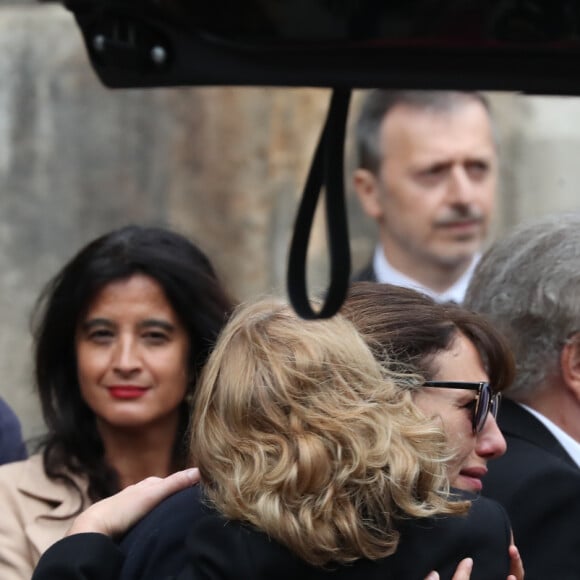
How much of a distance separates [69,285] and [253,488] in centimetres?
163

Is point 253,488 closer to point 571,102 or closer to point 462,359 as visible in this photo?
point 462,359

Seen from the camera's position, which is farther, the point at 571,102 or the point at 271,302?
the point at 571,102

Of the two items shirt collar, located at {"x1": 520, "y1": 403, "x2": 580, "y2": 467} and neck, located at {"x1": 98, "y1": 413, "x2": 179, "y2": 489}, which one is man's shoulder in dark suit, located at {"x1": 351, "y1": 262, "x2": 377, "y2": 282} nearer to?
neck, located at {"x1": 98, "y1": 413, "x2": 179, "y2": 489}

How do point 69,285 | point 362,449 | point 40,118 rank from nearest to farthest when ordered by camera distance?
point 362,449 < point 69,285 < point 40,118

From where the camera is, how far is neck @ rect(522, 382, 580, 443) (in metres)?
2.92

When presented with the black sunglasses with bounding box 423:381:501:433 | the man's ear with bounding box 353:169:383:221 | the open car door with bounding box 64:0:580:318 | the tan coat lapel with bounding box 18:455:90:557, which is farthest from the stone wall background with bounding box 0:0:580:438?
the open car door with bounding box 64:0:580:318

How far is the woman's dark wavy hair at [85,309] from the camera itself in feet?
11.6

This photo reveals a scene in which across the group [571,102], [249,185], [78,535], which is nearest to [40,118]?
[249,185]

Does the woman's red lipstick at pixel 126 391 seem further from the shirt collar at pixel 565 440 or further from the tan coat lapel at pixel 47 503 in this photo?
the shirt collar at pixel 565 440

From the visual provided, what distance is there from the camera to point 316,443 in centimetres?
207

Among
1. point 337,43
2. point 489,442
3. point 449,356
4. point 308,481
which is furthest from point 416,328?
point 337,43

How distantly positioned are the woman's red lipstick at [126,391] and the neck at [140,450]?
0.29 feet

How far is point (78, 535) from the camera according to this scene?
234 cm

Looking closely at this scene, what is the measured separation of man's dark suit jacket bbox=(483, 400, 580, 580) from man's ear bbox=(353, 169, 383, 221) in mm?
2200
